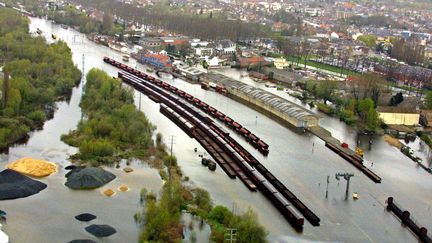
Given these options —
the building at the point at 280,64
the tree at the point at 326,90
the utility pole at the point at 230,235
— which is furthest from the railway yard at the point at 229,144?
the building at the point at 280,64

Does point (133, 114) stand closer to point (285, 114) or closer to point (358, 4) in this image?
point (285, 114)

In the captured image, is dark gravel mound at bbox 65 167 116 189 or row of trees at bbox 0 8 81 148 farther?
row of trees at bbox 0 8 81 148

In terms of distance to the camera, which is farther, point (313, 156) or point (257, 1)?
point (257, 1)

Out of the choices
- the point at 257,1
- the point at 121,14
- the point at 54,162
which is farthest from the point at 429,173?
the point at 257,1

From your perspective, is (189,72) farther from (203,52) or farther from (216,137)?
(216,137)

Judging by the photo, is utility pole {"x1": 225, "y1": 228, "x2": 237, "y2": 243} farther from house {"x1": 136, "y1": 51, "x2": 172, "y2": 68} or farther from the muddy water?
house {"x1": 136, "y1": 51, "x2": 172, "y2": 68}

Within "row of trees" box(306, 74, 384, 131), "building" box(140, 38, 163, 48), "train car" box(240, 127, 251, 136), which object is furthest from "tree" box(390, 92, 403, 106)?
"building" box(140, 38, 163, 48)
